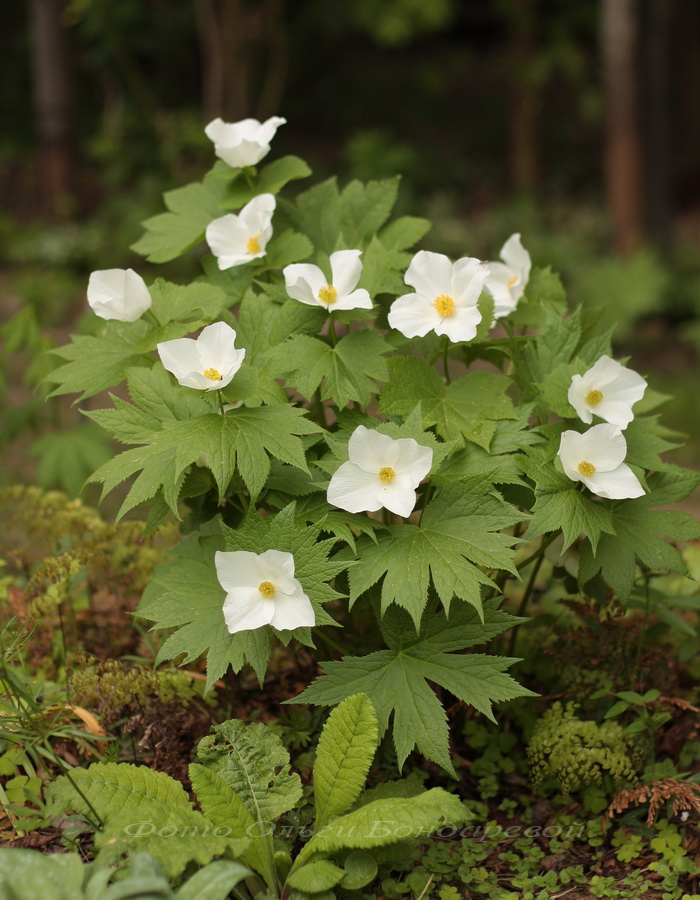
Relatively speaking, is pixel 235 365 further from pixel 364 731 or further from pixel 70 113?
pixel 70 113

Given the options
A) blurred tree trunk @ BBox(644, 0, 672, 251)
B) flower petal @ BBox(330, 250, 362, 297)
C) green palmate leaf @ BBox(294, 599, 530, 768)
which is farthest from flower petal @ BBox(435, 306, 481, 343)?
blurred tree trunk @ BBox(644, 0, 672, 251)

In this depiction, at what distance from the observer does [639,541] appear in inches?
79.6

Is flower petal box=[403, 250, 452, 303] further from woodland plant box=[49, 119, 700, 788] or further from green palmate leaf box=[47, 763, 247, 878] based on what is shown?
green palmate leaf box=[47, 763, 247, 878]

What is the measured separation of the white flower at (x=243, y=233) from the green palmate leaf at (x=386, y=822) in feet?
4.08

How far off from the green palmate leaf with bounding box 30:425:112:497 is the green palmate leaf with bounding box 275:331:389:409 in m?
1.58

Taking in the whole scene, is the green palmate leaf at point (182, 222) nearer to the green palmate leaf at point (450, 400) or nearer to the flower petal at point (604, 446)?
the green palmate leaf at point (450, 400)

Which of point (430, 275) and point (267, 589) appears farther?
point (430, 275)

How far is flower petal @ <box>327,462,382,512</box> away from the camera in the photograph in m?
1.83

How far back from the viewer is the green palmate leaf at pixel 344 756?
186cm

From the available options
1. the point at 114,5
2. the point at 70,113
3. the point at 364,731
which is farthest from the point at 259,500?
the point at 114,5

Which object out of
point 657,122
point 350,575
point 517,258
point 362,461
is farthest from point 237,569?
point 657,122

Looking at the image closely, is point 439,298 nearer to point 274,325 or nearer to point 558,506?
point 274,325

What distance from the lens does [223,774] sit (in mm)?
1931

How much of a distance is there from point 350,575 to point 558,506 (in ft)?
1.49
